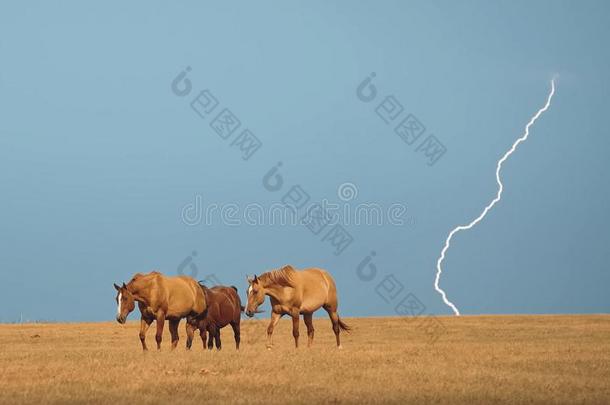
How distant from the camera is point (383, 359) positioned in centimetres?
2100

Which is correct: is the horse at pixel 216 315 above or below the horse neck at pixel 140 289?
below

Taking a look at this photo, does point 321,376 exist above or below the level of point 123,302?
below

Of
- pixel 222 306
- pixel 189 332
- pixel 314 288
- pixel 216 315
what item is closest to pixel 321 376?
pixel 314 288

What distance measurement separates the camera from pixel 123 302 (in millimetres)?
23250

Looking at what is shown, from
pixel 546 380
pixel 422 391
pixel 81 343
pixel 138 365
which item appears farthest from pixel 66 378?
pixel 81 343

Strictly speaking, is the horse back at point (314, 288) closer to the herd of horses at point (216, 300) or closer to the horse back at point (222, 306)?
the herd of horses at point (216, 300)

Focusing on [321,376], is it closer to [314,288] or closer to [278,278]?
[278,278]

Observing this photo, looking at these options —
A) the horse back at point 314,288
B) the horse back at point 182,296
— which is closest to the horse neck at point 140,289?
the horse back at point 182,296

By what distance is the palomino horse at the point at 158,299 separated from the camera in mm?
23516

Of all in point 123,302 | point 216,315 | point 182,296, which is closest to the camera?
point 123,302

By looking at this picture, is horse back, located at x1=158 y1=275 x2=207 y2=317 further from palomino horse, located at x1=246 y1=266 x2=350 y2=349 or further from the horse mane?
the horse mane

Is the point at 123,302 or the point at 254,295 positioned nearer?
the point at 123,302

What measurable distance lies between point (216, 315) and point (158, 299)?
364 cm

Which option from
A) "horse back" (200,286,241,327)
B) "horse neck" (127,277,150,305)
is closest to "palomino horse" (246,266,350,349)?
"horse back" (200,286,241,327)
